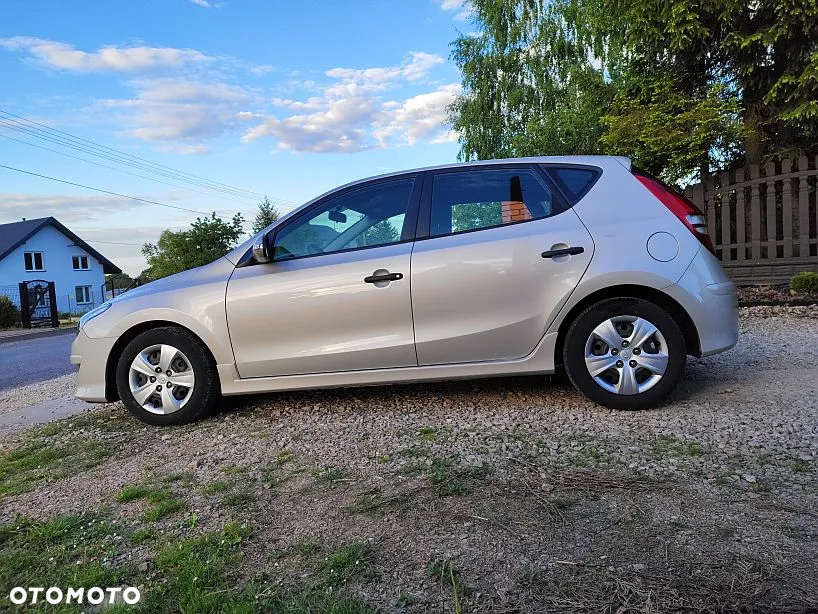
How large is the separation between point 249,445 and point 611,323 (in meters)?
2.45

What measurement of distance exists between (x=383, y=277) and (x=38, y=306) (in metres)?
25.8

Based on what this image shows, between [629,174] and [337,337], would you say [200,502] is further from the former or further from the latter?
[629,174]

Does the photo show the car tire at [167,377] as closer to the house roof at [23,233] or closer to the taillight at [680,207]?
the taillight at [680,207]

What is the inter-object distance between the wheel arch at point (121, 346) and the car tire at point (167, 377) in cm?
4

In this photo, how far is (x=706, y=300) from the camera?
3.81 meters

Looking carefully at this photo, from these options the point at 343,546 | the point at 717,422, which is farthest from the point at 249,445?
the point at 717,422

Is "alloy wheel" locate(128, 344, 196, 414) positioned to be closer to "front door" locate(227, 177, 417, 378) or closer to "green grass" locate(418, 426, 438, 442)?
"front door" locate(227, 177, 417, 378)

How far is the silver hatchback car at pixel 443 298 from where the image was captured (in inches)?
150

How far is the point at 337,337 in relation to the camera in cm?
400

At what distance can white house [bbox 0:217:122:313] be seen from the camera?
1523 inches

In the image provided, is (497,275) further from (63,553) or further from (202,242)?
(202,242)

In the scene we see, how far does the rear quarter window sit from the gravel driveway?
147 centimetres

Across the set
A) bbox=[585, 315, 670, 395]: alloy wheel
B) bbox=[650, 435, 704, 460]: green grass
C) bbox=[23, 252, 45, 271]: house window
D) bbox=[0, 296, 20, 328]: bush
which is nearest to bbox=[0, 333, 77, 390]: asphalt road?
bbox=[585, 315, 670, 395]: alloy wheel
